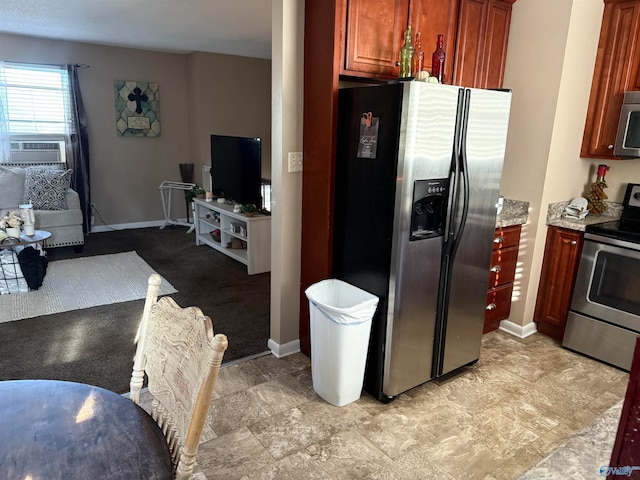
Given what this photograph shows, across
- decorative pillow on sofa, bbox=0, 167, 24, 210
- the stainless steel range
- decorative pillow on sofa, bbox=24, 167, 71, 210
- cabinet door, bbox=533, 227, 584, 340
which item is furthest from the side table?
the stainless steel range

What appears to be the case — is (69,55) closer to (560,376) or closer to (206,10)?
(206,10)

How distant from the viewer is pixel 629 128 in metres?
2.88

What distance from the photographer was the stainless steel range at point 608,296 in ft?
9.01

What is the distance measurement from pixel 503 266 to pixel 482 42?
1523 mm

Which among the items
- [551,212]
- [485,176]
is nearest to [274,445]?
[485,176]

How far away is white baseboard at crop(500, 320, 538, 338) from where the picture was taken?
10.8 feet

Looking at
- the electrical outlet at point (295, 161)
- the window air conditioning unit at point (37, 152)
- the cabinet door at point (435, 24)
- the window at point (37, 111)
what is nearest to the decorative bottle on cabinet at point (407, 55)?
the cabinet door at point (435, 24)

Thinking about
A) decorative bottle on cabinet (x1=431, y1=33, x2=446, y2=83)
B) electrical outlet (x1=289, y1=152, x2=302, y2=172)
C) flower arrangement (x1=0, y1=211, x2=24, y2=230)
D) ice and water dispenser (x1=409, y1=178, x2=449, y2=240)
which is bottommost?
flower arrangement (x1=0, y1=211, x2=24, y2=230)

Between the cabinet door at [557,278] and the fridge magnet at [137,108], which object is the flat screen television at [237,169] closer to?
the fridge magnet at [137,108]

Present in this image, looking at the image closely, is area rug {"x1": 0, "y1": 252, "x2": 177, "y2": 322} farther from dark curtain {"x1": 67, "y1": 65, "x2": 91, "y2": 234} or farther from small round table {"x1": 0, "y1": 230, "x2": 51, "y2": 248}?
dark curtain {"x1": 67, "y1": 65, "x2": 91, "y2": 234}

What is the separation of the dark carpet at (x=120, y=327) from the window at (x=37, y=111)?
5.01ft

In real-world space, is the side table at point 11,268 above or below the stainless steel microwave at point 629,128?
below

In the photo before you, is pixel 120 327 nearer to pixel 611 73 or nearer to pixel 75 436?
pixel 75 436

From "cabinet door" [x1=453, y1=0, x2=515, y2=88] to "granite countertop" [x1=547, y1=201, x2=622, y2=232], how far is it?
971 millimetres
